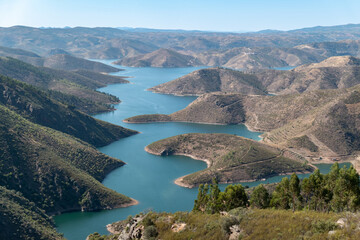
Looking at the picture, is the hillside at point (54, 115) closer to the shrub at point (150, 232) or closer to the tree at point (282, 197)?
the tree at point (282, 197)

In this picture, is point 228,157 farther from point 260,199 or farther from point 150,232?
point 150,232

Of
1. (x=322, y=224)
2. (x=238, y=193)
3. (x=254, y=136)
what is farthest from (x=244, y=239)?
(x=254, y=136)

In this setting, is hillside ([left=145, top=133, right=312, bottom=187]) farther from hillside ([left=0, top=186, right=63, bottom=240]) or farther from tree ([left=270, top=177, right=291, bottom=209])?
tree ([left=270, top=177, right=291, bottom=209])

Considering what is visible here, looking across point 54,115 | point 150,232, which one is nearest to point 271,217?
point 150,232

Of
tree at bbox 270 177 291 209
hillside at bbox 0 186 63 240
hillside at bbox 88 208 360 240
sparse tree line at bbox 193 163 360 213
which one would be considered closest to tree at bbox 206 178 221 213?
sparse tree line at bbox 193 163 360 213

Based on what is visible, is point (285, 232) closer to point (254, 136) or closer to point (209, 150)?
point (209, 150)
